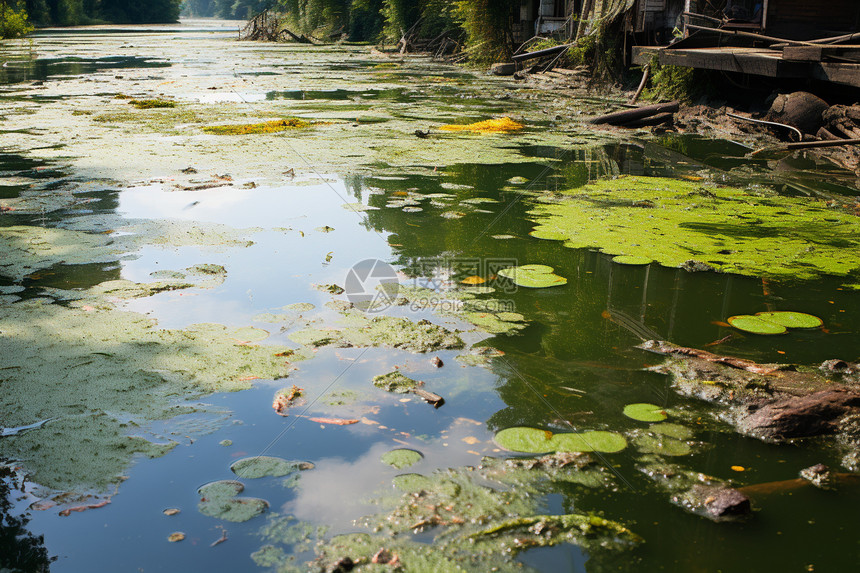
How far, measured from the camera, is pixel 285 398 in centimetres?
231

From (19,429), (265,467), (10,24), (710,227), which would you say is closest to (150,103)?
(710,227)

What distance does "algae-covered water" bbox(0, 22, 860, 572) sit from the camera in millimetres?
1686

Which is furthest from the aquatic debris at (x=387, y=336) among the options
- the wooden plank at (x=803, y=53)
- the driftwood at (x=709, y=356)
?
the wooden plank at (x=803, y=53)

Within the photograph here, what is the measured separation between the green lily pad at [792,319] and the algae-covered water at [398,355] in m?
0.05

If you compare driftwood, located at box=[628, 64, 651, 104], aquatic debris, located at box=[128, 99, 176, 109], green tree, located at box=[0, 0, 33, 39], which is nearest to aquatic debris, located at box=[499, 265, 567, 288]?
driftwood, located at box=[628, 64, 651, 104]

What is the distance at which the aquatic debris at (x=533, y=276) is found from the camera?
3.35 meters

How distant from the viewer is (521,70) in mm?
15273

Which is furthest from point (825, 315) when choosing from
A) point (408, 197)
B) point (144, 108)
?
point (144, 108)

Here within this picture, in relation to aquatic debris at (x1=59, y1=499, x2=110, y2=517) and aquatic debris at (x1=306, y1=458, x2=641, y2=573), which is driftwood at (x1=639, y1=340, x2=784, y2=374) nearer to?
aquatic debris at (x1=306, y1=458, x2=641, y2=573)

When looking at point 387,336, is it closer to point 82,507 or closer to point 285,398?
point 285,398

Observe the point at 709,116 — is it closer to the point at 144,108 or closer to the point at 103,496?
the point at 144,108

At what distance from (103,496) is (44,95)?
11049mm

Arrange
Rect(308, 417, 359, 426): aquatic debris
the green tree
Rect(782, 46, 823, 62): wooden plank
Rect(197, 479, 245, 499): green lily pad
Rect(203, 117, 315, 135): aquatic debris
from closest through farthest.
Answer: Rect(197, 479, 245, 499): green lily pad → Rect(308, 417, 359, 426): aquatic debris → Rect(782, 46, 823, 62): wooden plank → Rect(203, 117, 315, 135): aquatic debris → the green tree

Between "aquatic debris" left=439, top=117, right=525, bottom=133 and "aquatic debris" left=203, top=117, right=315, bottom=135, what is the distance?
5.64ft
